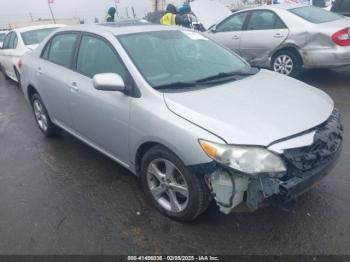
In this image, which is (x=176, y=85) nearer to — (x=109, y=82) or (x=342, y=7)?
(x=109, y=82)

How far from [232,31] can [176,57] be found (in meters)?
4.85

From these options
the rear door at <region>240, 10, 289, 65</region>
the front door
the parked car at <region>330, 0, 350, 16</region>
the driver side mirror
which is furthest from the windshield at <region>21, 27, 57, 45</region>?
the parked car at <region>330, 0, 350, 16</region>

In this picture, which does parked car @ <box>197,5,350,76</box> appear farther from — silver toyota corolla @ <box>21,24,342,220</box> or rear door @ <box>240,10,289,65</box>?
silver toyota corolla @ <box>21,24,342,220</box>

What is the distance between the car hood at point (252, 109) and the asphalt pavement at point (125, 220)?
0.89m

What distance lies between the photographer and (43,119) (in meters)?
5.00

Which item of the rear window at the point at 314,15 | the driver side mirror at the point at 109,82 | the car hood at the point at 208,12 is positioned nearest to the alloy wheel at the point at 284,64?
the rear window at the point at 314,15

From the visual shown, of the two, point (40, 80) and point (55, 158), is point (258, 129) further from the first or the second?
point (40, 80)

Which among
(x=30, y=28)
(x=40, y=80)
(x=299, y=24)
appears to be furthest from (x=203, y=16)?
(x=40, y=80)

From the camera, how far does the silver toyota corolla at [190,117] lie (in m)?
2.42

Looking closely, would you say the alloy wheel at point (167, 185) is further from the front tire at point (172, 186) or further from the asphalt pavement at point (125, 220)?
the asphalt pavement at point (125, 220)

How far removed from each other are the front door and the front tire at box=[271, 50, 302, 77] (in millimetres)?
4575

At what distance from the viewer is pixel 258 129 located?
2.48m

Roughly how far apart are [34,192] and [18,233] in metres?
0.69

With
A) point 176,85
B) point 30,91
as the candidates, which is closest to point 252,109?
point 176,85
